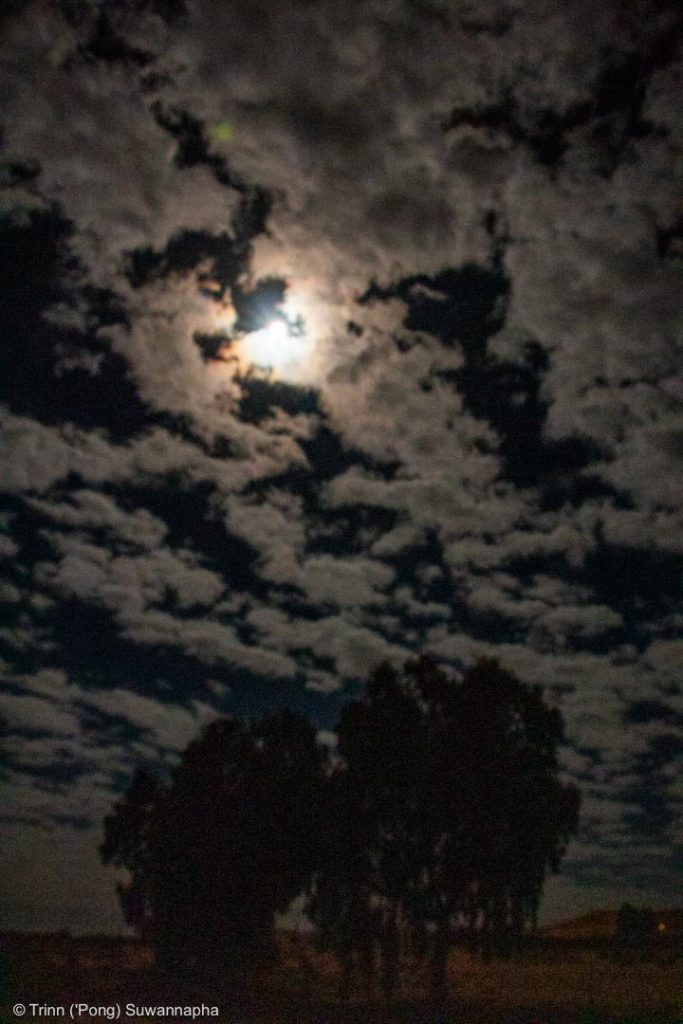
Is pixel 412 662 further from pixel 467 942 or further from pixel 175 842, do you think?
pixel 175 842

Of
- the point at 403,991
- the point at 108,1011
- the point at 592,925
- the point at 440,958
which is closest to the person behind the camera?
the point at 440,958

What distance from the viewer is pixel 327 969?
37.4 metres

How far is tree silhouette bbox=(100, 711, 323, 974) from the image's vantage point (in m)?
28.8

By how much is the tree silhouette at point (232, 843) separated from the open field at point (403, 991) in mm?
1583

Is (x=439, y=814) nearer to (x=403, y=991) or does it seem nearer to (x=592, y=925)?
(x=403, y=991)

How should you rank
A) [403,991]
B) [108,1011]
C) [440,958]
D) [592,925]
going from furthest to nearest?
[592,925]
[403,991]
[108,1011]
[440,958]

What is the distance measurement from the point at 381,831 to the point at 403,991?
759 cm

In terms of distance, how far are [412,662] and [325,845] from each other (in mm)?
7922

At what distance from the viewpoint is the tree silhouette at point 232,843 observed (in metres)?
28.8

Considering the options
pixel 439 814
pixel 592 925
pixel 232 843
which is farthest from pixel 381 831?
pixel 592 925

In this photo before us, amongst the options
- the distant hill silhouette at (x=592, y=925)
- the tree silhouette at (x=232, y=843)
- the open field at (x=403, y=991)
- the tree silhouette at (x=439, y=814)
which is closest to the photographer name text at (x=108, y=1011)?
the open field at (x=403, y=991)

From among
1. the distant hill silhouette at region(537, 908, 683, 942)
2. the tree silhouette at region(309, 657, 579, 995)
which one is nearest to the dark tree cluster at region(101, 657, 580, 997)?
the tree silhouette at region(309, 657, 579, 995)

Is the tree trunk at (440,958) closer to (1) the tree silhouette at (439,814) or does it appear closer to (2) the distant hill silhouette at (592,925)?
(1) the tree silhouette at (439,814)

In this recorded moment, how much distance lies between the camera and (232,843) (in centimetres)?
2977
